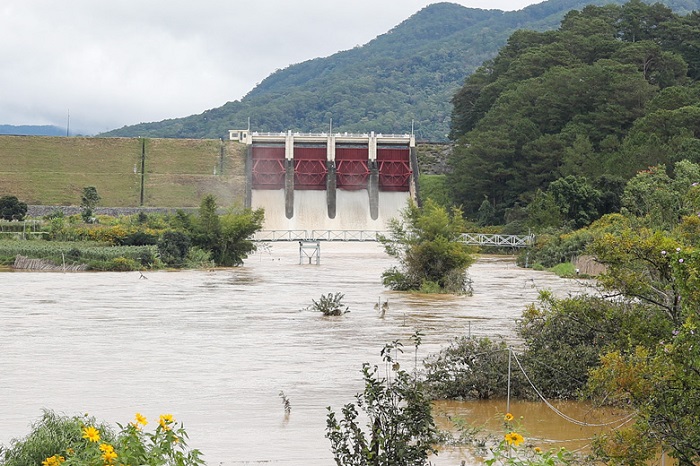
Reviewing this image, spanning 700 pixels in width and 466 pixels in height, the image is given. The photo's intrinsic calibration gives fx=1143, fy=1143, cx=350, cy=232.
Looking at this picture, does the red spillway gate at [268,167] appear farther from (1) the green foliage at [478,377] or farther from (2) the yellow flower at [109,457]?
(2) the yellow flower at [109,457]

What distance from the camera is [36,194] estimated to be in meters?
76.8

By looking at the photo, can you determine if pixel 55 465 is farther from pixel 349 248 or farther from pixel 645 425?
pixel 349 248

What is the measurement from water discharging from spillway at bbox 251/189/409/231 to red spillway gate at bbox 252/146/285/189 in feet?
1.79

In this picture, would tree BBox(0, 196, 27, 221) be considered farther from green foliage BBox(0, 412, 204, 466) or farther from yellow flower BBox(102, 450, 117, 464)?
yellow flower BBox(102, 450, 117, 464)

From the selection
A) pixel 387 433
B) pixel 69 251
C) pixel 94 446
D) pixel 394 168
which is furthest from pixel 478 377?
pixel 394 168

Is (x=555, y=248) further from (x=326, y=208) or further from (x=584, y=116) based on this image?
(x=326, y=208)

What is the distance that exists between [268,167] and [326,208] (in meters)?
5.27

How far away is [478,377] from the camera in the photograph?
16.5 metres

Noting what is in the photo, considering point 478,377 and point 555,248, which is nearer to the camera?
point 478,377

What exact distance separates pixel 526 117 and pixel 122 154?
31677 mm

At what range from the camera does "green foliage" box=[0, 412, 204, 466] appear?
820 centimetres

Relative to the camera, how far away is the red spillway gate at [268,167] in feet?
270

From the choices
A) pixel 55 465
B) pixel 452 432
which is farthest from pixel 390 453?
pixel 452 432

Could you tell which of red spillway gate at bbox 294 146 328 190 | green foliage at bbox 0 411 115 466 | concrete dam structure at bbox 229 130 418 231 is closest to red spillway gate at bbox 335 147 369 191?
concrete dam structure at bbox 229 130 418 231
